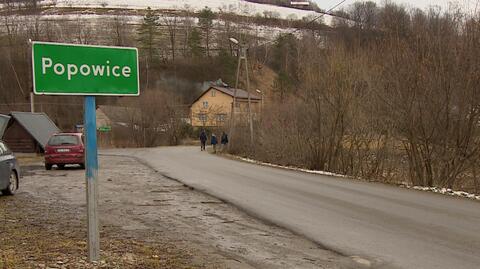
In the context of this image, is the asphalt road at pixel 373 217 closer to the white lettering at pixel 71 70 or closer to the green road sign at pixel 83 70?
the green road sign at pixel 83 70

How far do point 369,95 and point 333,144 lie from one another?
11.4 ft

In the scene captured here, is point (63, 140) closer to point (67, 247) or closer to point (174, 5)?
point (67, 247)

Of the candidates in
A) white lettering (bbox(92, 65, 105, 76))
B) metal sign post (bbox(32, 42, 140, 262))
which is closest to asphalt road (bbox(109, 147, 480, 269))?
metal sign post (bbox(32, 42, 140, 262))

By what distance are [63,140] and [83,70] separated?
19668 mm

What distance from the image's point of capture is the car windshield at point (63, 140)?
24042mm

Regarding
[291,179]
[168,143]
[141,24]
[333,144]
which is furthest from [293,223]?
[141,24]

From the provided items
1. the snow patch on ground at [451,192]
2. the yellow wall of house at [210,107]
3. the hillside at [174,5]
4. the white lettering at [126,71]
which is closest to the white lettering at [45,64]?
the white lettering at [126,71]

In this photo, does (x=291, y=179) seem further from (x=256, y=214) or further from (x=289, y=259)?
(x=289, y=259)

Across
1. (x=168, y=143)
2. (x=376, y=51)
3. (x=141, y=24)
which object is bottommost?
(x=168, y=143)

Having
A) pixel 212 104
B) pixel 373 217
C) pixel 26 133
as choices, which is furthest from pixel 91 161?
pixel 212 104

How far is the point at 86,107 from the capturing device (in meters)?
5.63

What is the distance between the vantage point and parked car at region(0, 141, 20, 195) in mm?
12578

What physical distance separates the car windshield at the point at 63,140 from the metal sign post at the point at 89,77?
19215 millimetres

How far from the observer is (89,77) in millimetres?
5566
